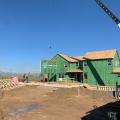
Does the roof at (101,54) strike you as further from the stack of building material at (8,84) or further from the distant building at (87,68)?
the stack of building material at (8,84)

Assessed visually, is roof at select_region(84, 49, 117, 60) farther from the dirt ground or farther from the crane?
→ the dirt ground

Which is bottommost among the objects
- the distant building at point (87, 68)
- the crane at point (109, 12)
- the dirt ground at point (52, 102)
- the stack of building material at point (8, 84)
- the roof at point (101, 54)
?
the dirt ground at point (52, 102)

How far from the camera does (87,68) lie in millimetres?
58906

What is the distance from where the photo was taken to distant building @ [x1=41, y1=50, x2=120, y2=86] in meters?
55.2

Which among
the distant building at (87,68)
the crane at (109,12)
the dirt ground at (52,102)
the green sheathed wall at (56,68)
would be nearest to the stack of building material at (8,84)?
the dirt ground at (52,102)

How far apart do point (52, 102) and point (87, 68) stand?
75.6 feet

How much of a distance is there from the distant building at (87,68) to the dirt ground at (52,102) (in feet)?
32.4

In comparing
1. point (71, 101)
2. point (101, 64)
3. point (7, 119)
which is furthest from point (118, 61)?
point (7, 119)

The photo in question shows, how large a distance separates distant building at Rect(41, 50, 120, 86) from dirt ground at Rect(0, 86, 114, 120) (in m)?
9.88

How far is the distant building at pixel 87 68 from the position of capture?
181ft

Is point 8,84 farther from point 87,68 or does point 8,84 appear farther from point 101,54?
point 101,54

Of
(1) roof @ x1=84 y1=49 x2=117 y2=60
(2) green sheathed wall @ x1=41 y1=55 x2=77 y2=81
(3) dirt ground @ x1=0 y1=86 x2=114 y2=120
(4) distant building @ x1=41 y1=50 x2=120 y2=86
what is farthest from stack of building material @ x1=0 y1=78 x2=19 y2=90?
(1) roof @ x1=84 y1=49 x2=117 y2=60

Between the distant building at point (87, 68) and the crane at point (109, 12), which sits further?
the distant building at point (87, 68)

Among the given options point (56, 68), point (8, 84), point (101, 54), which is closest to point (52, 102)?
point (8, 84)
